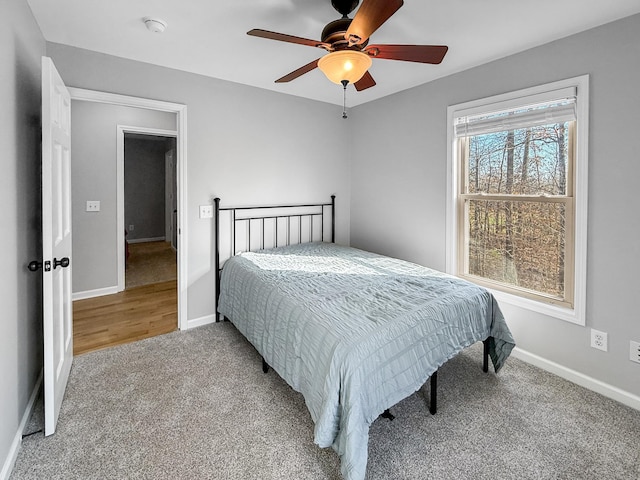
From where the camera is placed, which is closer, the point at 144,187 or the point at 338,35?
the point at 338,35

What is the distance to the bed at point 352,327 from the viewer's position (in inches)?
60.2

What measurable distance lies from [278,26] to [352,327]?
6.37 feet

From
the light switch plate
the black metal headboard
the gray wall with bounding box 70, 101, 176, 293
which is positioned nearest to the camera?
the black metal headboard

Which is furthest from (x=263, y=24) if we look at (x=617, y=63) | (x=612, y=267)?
(x=612, y=267)

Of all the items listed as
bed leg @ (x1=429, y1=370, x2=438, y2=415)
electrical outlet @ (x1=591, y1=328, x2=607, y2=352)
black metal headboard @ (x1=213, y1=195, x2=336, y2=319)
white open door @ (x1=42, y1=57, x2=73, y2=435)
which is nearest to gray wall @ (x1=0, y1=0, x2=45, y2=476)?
white open door @ (x1=42, y1=57, x2=73, y2=435)

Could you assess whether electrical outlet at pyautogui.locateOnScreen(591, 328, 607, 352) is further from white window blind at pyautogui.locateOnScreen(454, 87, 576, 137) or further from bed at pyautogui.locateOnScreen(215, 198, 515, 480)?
white window blind at pyautogui.locateOnScreen(454, 87, 576, 137)

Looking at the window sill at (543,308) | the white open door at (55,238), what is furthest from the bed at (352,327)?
the white open door at (55,238)

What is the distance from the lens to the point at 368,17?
4.78 feet

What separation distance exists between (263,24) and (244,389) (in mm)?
2389

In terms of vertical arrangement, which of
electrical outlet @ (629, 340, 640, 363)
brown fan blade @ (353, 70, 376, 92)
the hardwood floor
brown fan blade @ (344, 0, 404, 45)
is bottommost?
the hardwood floor

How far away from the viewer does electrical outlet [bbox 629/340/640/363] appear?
212 cm

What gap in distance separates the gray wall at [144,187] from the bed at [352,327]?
5524 mm

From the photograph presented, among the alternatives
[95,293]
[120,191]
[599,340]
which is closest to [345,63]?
[599,340]

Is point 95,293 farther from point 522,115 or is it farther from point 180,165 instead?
point 522,115
